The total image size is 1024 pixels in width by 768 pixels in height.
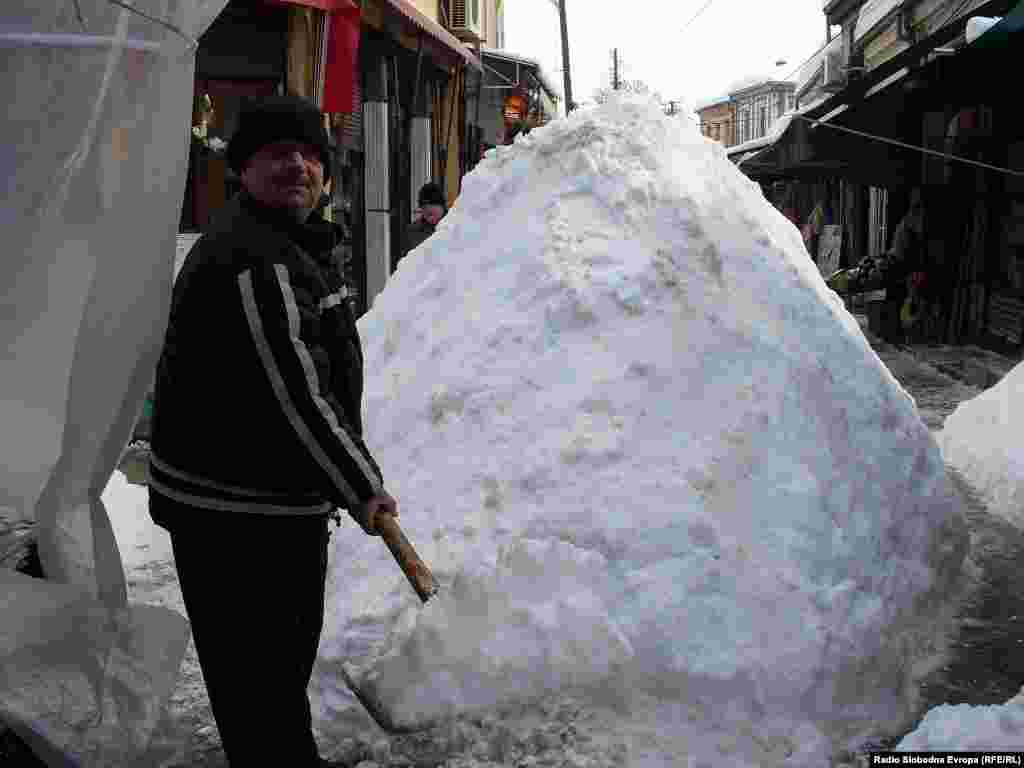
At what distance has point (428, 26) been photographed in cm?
1191

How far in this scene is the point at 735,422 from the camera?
3387 millimetres

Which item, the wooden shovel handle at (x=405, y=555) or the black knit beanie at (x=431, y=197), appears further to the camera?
the black knit beanie at (x=431, y=197)

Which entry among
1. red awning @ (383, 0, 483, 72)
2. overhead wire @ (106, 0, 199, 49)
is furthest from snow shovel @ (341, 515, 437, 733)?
red awning @ (383, 0, 483, 72)

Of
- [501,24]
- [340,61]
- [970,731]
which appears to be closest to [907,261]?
[340,61]

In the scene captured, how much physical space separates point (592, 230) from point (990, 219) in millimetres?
9837

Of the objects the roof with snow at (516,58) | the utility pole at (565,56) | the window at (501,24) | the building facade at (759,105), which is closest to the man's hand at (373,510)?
the roof with snow at (516,58)

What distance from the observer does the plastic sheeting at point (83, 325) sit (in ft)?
8.21

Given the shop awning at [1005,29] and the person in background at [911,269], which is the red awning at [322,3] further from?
the person in background at [911,269]

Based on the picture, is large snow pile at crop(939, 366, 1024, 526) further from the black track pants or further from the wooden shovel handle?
the black track pants

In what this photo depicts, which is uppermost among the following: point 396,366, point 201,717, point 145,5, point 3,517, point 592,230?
point 145,5

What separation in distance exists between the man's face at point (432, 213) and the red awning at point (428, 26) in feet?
9.49

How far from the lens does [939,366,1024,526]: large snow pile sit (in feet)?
16.8

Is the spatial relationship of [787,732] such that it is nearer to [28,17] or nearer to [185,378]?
[185,378]

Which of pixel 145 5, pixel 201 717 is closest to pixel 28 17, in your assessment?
pixel 145 5
